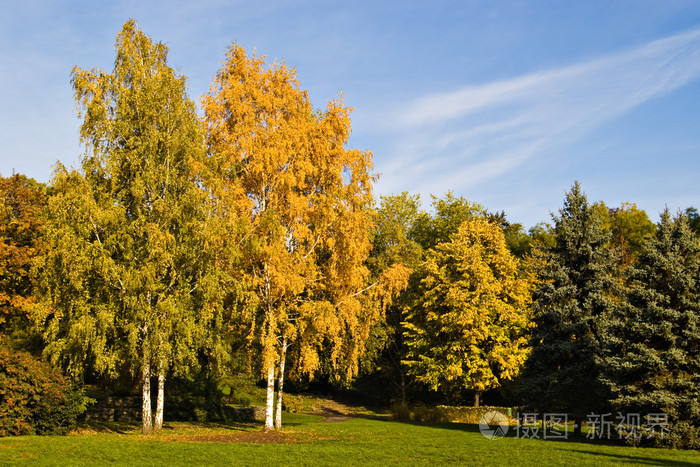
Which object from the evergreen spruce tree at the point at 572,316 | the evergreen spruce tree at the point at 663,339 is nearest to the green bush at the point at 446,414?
the evergreen spruce tree at the point at 572,316

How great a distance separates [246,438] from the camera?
73.6ft

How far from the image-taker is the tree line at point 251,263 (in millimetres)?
21766

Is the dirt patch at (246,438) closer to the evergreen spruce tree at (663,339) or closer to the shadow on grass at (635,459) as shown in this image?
the shadow on grass at (635,459)

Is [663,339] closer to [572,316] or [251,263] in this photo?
[572,316]

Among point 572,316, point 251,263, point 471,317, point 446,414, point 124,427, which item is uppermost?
point 251,263

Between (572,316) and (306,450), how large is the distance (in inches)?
591

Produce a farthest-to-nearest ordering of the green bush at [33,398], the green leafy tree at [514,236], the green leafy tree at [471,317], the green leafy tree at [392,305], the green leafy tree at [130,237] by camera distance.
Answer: the green leafy tree at [514,236], the green leafy tree at [392,305], the green leafy tree at [471,317], the green leafy tree at [130,237], the green bush at [33,398]

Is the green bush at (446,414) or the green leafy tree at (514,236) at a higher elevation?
the green leafy tree at (514,236)

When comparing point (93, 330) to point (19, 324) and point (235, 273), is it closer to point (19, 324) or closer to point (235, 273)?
point (235, 273)

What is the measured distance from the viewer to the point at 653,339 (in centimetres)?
2316

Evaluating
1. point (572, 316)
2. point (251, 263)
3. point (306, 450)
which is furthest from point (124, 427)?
point (572, 316)

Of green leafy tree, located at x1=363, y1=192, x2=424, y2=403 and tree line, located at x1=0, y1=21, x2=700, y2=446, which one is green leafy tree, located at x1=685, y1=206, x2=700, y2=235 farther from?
tree line, located at x1=0, y1=21, x2=700, y2=446

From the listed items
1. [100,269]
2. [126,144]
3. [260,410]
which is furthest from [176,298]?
[260,410]

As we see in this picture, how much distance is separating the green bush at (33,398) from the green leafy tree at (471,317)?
21147mm
